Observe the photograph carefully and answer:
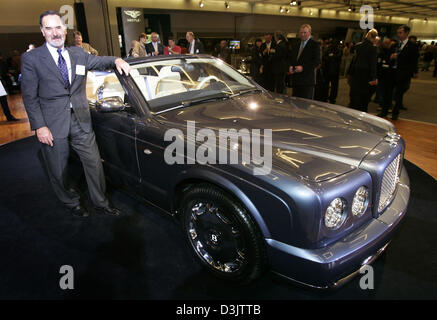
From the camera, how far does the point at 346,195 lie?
1483mm

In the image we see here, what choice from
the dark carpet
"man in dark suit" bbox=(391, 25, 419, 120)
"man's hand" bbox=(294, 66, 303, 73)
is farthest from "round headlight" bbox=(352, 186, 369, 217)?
"man in dark suit" bbox=(391, 25, 419, 120)

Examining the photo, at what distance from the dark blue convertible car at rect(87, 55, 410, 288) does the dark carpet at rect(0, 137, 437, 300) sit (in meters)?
0.22

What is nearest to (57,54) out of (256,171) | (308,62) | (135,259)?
(135,259)

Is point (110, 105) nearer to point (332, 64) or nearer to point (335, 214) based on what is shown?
point (335, 214)

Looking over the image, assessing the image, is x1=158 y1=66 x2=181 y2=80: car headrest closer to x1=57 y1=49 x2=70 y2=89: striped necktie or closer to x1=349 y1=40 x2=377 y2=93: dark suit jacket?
x1=57 y1=49 x2=70 y2=89: striped necktie

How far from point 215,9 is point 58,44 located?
15.1 m

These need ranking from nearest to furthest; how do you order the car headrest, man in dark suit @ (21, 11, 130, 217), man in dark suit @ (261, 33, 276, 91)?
man in dark suit @ (21, 11, 130, 217) < the car headrest < man in dark suit @ (261, 33, 276, 91)

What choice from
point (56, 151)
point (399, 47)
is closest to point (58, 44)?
point (56, 151)

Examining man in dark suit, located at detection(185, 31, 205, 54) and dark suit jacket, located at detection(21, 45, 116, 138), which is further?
man in dark suit, located at detection(185, 31, 205, 54)

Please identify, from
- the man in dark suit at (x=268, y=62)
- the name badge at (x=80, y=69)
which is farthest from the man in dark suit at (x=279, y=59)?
the name badge at (x=80, y=69)

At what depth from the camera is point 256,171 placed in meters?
1.55

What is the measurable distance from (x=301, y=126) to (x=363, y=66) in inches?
160

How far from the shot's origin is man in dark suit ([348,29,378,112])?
5.13 m

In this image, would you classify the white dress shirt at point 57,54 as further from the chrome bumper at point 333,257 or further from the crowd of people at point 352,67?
the chrome bumper at point 333,257
